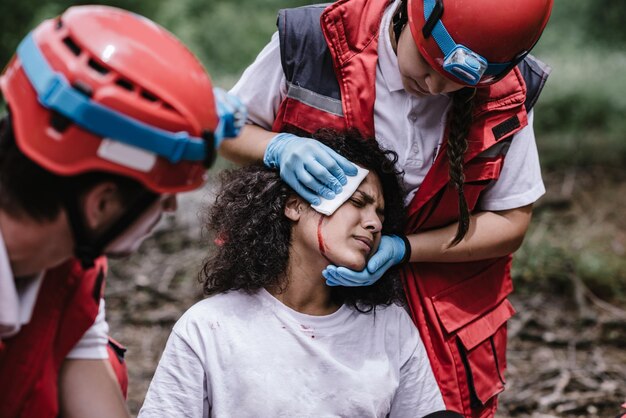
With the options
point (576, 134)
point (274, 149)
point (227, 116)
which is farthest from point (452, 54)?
point (576, 134)

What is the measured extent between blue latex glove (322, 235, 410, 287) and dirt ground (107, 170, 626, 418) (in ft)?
4.49

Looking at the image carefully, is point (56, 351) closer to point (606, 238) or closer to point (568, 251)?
point (568, 251)

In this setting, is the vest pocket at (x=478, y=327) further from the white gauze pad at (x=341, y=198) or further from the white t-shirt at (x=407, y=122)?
the white gauze pad at (x=341, y=198)

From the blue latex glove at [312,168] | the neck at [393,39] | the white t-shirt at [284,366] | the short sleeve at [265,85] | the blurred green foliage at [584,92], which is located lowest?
the blurred green foliage at [584,92]

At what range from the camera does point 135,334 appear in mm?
4672

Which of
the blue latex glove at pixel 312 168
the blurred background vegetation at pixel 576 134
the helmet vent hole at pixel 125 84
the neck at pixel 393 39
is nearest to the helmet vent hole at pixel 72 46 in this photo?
the helmet vent hole at pixel 125 84

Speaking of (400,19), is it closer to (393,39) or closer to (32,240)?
(393,39)

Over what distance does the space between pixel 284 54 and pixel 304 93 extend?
0.13 m

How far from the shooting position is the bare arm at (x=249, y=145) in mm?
2576

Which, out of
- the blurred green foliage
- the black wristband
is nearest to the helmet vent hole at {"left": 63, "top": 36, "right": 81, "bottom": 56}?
the black wristband

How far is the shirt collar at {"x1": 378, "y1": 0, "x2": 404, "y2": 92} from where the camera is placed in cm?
248

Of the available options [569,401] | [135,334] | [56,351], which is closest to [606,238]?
[569,401]

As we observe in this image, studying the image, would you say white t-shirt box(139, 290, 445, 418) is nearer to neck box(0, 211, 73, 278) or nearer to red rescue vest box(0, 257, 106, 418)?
red rescue vest box(0, 257, 106, 418)

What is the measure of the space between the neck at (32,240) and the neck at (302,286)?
3.05 ft
